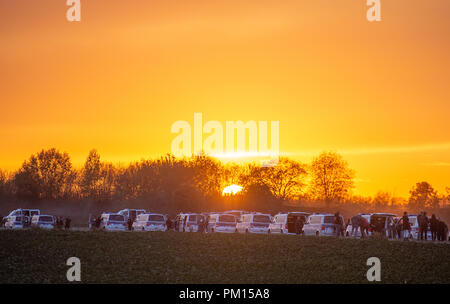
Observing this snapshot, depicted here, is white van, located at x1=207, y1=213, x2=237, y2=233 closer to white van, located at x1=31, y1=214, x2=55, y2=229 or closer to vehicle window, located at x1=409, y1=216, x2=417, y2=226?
vehicle window, located at x1=409, y1=216, x2=417, y2=226

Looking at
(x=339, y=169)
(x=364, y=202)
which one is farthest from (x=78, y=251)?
(x=364, y=202)

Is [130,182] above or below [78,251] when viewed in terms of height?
above

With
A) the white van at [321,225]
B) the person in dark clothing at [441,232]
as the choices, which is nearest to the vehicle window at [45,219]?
the white van at [321,225]

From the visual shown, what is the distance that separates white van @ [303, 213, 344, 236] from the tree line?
49390 millimetres

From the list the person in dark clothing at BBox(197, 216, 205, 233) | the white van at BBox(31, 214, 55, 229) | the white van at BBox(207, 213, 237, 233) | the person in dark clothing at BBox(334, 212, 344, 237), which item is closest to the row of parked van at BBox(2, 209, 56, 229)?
the white van at BBox(31, 214, 55, 229)

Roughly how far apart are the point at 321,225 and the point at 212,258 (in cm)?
1354

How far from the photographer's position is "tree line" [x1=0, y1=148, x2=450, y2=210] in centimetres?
10819

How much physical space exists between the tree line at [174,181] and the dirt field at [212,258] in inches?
2229

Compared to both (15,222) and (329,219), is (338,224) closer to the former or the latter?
(329,219)

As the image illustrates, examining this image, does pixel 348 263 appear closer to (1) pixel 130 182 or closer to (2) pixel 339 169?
(2) pixel 339 169

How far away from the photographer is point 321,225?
48969 mm

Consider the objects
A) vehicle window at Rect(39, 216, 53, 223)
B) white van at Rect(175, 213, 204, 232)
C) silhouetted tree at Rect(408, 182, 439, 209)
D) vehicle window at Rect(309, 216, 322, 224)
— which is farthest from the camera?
silhouetted tree at Rect(408, 182, 439, 209)

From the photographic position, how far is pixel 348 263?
36406mm
